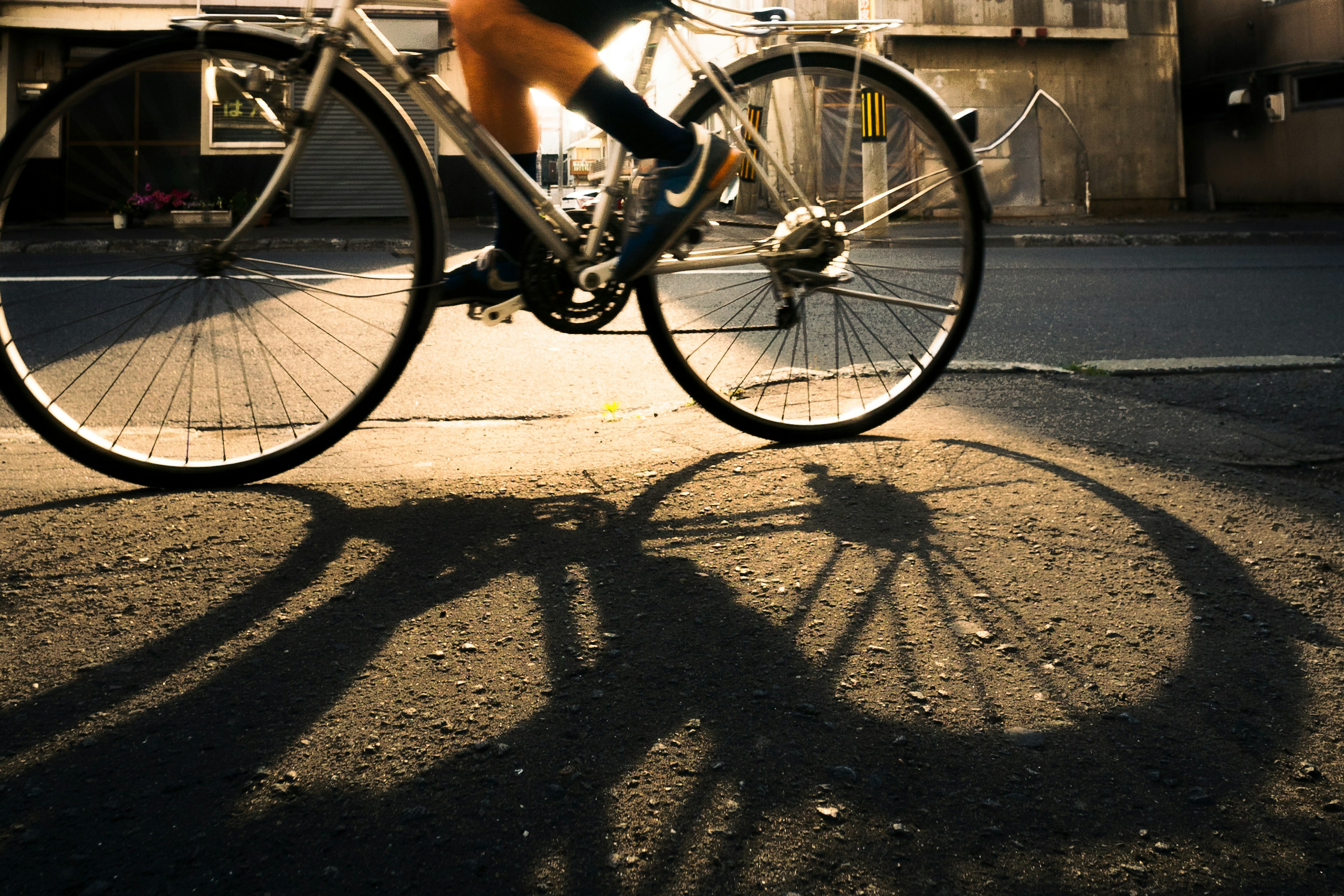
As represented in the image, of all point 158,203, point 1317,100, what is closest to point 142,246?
point 158,203

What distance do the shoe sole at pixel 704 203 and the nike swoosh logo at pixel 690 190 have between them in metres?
0.02

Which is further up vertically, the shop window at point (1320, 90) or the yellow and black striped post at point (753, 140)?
the shop window at point (1320, 90)

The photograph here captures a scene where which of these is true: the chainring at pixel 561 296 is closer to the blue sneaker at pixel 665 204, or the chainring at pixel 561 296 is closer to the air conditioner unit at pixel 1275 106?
the blue sneaker at pixel 665 204

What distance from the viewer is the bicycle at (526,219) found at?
2.53 m

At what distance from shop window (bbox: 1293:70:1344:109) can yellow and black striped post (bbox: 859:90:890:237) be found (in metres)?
22.8

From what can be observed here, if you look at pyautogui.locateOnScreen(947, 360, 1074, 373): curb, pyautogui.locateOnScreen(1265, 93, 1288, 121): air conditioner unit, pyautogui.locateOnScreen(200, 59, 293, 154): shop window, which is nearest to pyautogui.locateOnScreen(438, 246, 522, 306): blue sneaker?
pyautogui.locateOnScreen(200, 59, 293, 154): shop window

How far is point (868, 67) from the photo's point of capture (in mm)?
2943

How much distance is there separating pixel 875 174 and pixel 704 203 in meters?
0.47

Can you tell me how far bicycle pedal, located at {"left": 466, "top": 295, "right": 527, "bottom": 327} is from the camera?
264 centimetres

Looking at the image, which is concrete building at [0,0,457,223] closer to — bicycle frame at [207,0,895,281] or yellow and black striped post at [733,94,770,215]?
yellow and black striped post at [733,94,770,215]

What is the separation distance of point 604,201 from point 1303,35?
78.8ft

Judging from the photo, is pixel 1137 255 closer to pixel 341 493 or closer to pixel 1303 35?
pixel 341 493

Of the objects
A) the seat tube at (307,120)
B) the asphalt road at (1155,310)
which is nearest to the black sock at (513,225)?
the seat tube at (307,120)

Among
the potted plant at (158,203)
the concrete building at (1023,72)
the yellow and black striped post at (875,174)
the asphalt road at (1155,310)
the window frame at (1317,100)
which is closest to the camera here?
the yellow and black striped post at (875,174)
